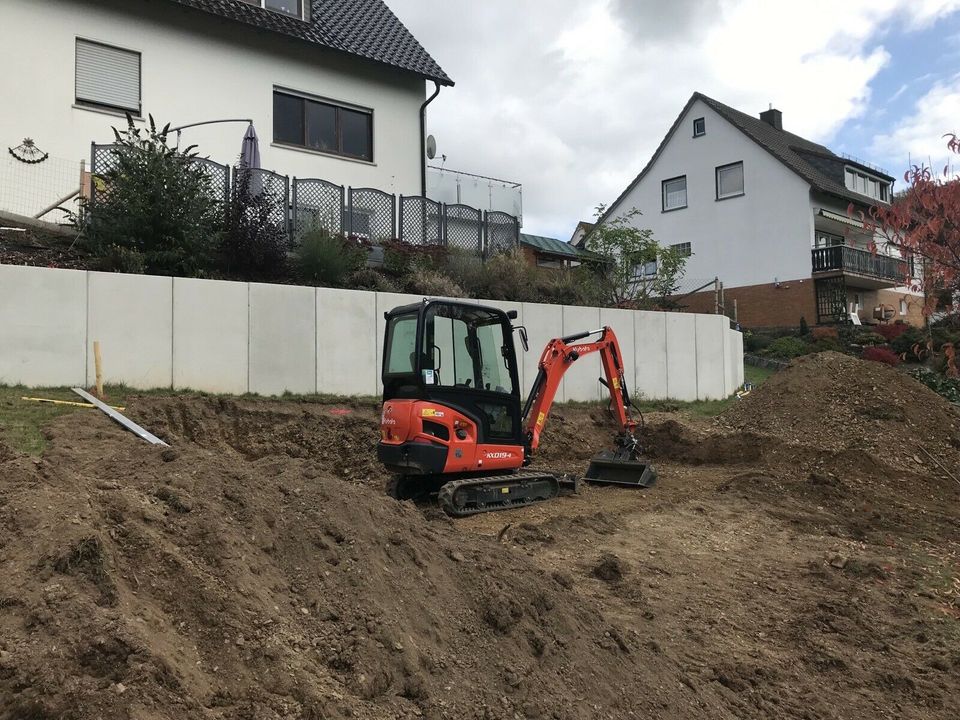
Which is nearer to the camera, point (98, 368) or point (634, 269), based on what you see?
point (98, 368)

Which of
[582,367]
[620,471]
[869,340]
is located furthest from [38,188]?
[869,340]

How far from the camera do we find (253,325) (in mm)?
11305

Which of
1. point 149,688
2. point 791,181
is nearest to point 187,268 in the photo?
point 149,688

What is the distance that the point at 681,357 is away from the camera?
16.7 metres

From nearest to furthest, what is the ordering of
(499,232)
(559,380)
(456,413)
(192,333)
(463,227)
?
(456,413)
(559,380)
(192,333)
(463,227)
(499,232)

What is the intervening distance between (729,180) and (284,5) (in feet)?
68.5

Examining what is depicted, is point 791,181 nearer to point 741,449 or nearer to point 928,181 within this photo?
point 741,449

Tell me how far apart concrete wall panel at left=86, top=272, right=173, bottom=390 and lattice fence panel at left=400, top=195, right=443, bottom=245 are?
6504 mm

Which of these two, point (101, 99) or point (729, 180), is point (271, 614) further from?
point (729, 180)

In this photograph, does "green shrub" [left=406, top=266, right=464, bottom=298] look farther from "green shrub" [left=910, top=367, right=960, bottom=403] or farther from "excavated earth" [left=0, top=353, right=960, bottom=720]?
"green shrub" [left=910, top=367, right=960, bottom=403]

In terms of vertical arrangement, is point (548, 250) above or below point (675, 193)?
below

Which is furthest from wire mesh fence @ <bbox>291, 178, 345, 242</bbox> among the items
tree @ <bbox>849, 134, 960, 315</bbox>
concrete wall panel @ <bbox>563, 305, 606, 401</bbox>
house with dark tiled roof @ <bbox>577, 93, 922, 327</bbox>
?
house with dark tiled roof @ <bbox>577, 93, 922, 327</bbox>

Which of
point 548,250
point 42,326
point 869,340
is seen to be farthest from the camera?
point 548,250

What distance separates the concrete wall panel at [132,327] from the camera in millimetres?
10180
